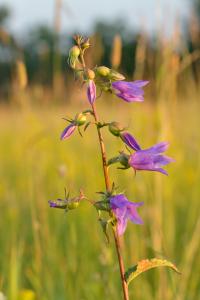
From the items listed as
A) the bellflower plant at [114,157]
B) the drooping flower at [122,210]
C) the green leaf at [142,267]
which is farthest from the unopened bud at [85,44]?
the green leaf at [142,267]

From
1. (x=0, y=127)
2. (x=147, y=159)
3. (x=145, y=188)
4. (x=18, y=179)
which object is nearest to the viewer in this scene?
(x=147, y=159)

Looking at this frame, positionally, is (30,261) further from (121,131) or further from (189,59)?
(121,131)

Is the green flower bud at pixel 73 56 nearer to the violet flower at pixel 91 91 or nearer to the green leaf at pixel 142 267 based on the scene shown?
the violet flower at pixel 91 91

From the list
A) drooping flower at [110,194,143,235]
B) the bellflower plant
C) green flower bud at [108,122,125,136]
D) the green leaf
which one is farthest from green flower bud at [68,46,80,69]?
the green leaf

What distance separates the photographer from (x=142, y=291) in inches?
70.3

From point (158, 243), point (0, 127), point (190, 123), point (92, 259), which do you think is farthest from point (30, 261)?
point (0, 127)

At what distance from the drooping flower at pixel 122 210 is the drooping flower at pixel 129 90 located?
16cm

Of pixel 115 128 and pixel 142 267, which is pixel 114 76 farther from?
pixel 142 267

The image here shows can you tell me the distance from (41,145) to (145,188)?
34.6 inches

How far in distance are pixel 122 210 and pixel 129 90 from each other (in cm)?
19

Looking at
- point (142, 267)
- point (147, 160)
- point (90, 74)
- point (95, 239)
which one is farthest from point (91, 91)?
point (95, 239)

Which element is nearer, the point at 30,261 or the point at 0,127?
the point at 30,261

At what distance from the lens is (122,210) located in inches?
33.4

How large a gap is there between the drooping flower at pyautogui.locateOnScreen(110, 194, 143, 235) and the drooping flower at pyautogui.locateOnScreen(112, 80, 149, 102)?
0.52 ft
